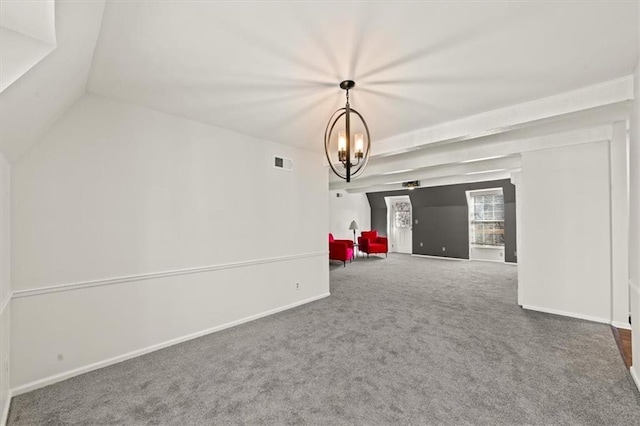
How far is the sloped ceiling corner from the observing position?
1.38 m

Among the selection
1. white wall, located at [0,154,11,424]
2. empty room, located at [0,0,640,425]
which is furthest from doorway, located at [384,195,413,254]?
white wall, located at [0,154,11,424]

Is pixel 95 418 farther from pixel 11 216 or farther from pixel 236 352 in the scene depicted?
pixel 11 216

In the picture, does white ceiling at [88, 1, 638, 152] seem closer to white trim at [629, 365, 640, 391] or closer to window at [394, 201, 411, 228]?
white trim at [629, 365, 640, 391]

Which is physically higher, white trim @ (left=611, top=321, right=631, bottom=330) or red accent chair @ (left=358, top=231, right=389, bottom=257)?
red accent chair @ (left=358, top=231, right=389, bottom=257)

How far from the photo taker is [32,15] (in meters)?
1.07

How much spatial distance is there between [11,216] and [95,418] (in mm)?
1679

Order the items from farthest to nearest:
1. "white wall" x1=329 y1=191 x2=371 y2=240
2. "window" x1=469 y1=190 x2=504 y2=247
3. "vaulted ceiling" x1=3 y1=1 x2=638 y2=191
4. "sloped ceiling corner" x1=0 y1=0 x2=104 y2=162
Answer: "white wall" x1=329 y1=191 x2=371 y2=240, "window" x1=469 y1=190 x2=504 y2=247, "vaulted ceiling" x1=3 y1=1 x2=638 y2=191, "sloped ceiling corner" x1=0 y1=0 x2=104 y2=162

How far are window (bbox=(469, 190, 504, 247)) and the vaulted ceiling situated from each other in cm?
738

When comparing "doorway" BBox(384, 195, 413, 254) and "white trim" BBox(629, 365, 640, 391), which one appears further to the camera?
"doorway" BBox(384, 195, 413, 254)

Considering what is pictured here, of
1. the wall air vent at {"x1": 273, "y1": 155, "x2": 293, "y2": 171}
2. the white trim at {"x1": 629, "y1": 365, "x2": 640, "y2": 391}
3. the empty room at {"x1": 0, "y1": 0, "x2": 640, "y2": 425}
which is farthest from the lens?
the wall air vent at {"x1": 273, "y1": 155, "x2": 293, "y2": 171}

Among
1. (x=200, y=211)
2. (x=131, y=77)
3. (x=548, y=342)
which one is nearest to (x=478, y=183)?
(x=548, y=342)

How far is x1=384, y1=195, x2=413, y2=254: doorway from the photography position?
11.3 meters

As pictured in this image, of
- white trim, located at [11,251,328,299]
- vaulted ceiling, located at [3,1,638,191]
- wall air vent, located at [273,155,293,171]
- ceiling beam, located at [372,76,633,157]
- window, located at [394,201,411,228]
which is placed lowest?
white trim, located at [11,251,328,299]

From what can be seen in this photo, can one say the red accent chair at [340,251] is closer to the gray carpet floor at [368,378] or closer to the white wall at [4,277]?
the gray carpet floor at [368,378]
